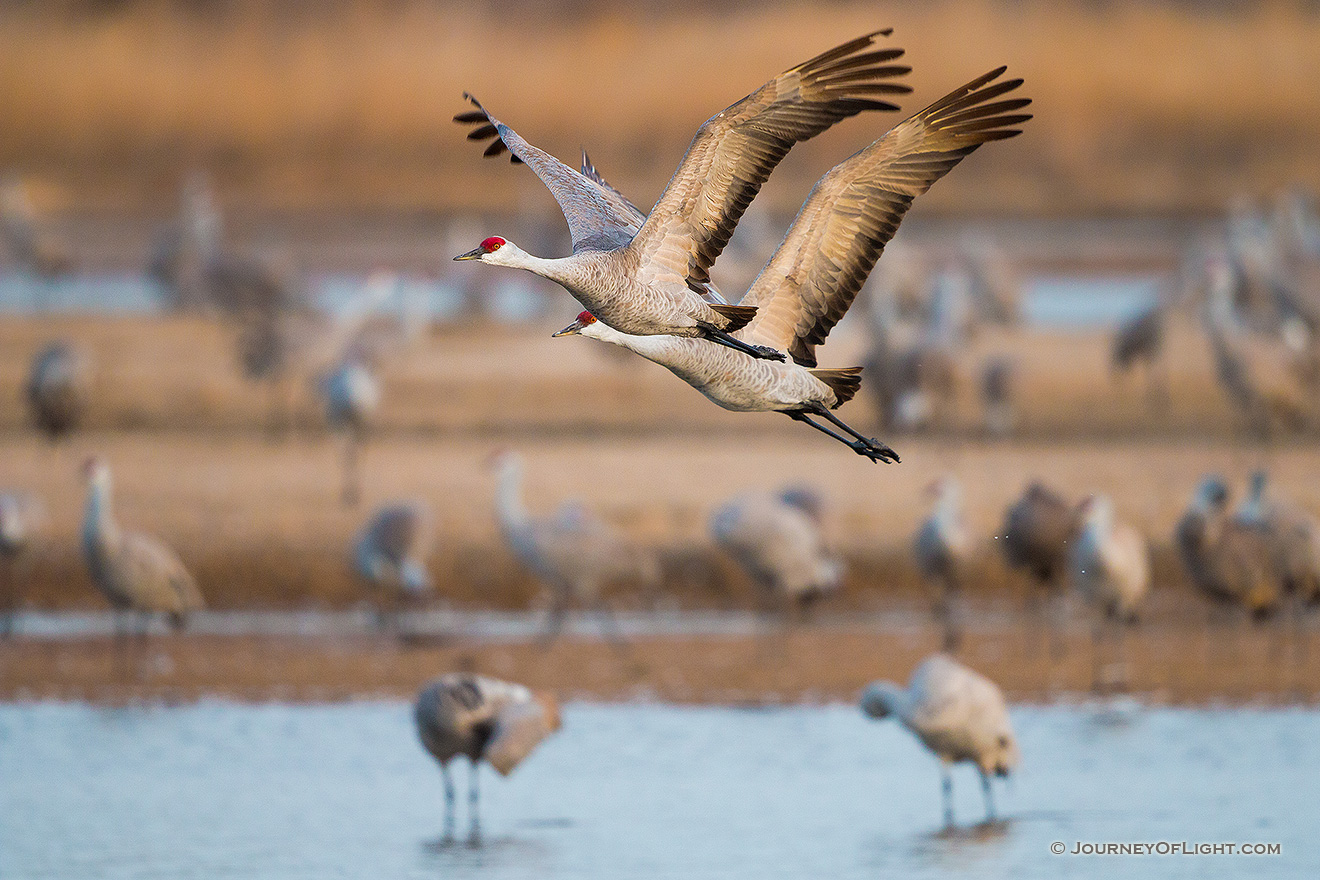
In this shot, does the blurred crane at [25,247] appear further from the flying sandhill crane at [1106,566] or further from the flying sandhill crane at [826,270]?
the flying sandhill crane at [826,270]

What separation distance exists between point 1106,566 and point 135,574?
6.05 meters

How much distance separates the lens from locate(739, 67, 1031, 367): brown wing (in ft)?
25.4

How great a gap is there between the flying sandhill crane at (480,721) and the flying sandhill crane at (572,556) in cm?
311

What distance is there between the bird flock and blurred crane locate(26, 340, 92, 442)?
0.07 feet

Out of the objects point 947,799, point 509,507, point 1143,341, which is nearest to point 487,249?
point 947,799

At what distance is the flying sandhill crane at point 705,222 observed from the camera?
7457 mm

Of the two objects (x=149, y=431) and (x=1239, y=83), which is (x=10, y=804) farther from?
(x=1239, y=83)

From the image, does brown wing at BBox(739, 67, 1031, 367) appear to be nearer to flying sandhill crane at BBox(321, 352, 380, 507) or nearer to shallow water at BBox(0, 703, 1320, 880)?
shallow water at BBox(0, 703, 1320, 880)

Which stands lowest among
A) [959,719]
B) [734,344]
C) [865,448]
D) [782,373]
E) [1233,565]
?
[959,719]

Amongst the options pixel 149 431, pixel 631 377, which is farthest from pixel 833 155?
pixel 149 431

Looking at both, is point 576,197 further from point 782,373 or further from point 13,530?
point 13,530

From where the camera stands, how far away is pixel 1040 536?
531 inches

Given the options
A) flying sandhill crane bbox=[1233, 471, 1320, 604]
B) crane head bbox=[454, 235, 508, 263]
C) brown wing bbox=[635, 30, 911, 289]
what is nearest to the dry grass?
flying sandhill crane bbox=[1233, 471, 1320, 604]

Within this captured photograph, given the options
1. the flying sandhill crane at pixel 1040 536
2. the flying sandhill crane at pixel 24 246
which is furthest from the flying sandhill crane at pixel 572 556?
the flying sandhill crane at pixel 24 246
